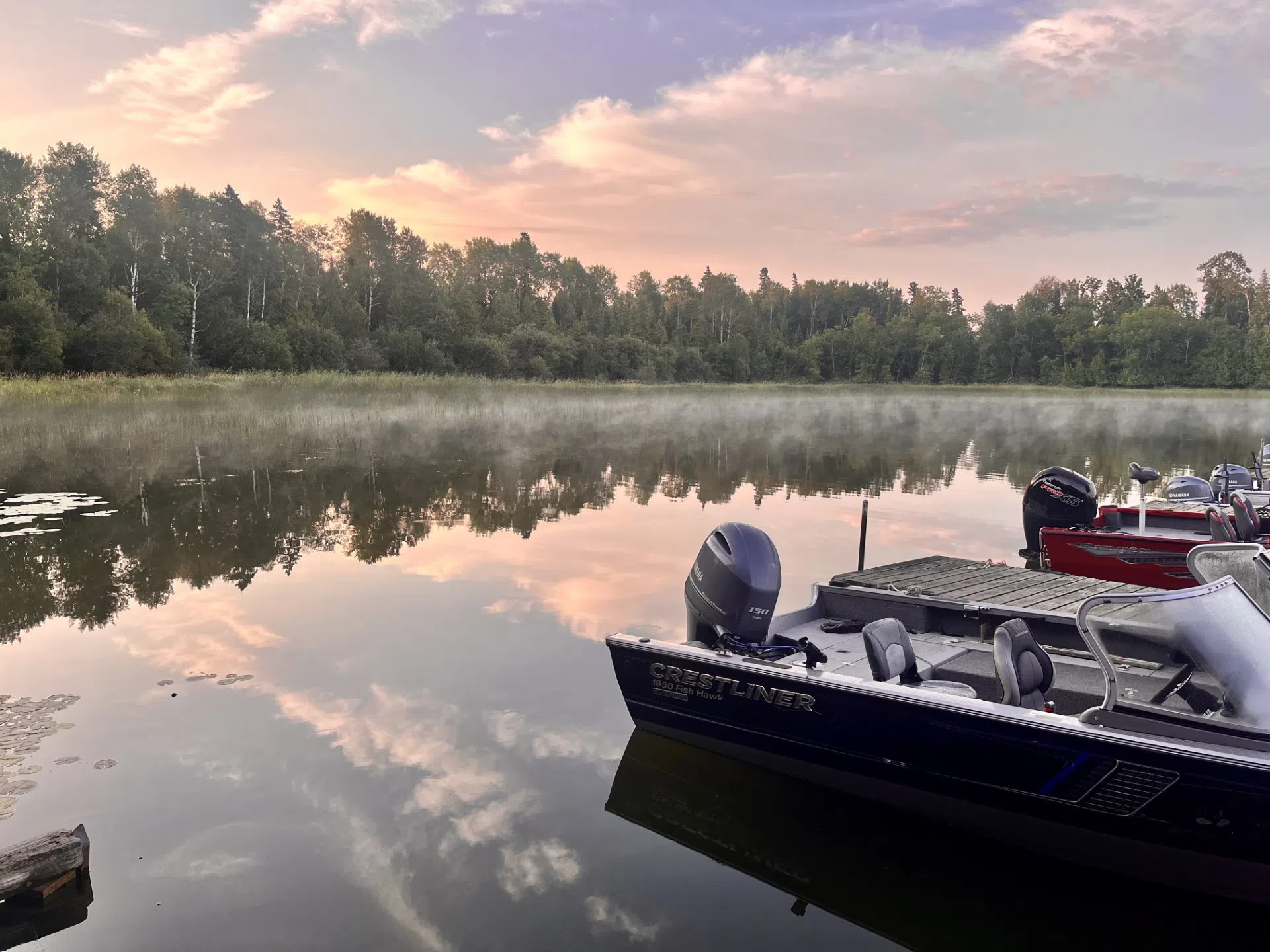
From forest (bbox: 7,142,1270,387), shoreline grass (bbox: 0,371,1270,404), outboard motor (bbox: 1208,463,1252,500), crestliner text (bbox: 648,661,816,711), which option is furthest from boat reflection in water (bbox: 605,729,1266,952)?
forest (bbox: 7,142,1270,387)

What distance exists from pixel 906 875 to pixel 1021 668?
50.1 inches

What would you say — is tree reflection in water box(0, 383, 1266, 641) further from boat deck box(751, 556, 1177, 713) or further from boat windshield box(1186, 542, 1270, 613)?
boat windshield box(1186, 542, 1270, 613)

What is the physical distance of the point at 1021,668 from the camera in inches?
189

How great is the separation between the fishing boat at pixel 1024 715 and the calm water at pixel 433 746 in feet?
0.93

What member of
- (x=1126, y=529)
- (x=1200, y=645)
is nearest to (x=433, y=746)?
(x=1200, y=645)

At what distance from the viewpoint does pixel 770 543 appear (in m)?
5.81

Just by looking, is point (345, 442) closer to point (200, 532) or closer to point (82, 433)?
point (82, 433)

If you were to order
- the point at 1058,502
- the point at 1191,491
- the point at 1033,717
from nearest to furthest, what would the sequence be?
the point at 1033,717, the point at 1058,502, the point at 1191,491

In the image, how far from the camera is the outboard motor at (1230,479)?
42.9ft

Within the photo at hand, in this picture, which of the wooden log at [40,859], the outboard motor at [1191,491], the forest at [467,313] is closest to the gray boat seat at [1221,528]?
the outboard motor at [1191,491]

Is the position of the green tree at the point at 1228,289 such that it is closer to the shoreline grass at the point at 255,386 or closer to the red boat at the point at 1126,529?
the shoreline grass at the point at 255,386

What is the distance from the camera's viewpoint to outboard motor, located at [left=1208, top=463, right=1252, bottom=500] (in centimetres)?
1307

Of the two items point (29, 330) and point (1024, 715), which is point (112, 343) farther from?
point (1024, 715)

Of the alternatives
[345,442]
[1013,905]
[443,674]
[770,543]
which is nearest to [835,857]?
[1013,905]
